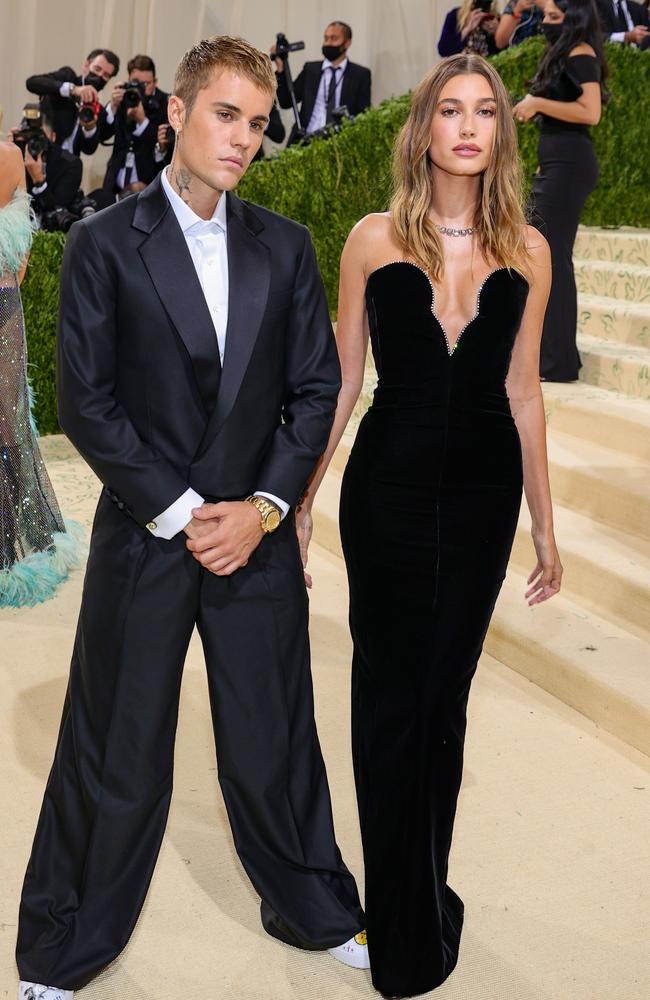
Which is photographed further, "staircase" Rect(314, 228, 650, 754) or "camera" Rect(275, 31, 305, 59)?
"camera" Rect(275, 31, 305, 59)

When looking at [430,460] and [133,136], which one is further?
[133,136]

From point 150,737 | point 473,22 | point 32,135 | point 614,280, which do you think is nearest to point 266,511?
point 150,737

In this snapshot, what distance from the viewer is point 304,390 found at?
2312mm

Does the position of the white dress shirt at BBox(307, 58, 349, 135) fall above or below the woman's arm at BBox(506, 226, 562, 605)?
above

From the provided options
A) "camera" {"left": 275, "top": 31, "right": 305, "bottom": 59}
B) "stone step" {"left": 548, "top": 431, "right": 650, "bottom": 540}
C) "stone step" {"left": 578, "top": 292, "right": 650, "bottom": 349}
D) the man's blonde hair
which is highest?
"camera" {"left": 275, "top": 31, "right": 305, "bottom": 59}

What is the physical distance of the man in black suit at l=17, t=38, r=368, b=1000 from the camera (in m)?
2.12

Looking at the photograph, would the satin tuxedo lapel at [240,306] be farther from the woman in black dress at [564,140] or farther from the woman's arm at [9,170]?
the woman in black dress at [564,140]

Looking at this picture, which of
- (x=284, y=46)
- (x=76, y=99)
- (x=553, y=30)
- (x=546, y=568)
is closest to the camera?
(x=546, y=568)

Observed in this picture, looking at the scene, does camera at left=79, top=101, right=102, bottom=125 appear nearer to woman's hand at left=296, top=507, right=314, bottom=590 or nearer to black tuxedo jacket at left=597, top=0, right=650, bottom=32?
black tuxedo jacket at left=597, top=0, right=650, bottom=32

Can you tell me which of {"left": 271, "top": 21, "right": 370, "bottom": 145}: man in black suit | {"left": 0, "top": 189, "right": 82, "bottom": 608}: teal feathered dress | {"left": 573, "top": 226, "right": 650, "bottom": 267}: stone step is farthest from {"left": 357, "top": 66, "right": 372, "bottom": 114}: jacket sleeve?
{"left": 0, "top": 189, "right": 82, "bottom": 608}: teal feathered dress

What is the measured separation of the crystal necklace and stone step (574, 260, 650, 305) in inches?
174

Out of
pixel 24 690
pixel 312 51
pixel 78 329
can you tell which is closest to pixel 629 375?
pixel 24 690

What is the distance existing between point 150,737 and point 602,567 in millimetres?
2512

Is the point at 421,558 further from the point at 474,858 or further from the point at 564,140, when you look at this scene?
the point at 564,140
